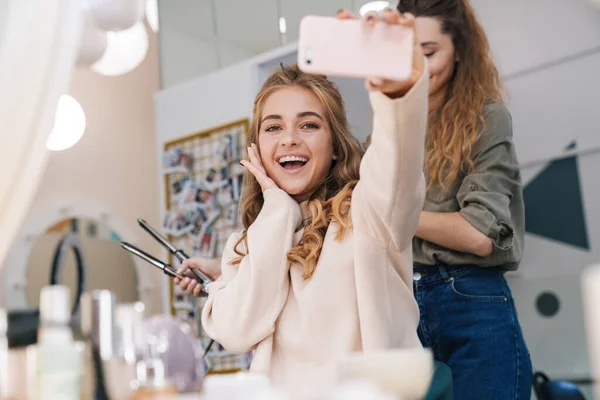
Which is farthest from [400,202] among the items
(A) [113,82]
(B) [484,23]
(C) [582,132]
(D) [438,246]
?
(A) [113,82]

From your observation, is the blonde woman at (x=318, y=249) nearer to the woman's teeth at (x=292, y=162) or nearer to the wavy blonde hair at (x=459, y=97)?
the woman's teeth at (x=292, y=162)

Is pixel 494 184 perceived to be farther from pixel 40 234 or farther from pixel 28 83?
pixel 40 234

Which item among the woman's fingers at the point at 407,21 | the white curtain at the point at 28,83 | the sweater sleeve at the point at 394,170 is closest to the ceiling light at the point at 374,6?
the white curtain at the point at 28,83

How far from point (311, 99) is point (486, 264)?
369 millimetres

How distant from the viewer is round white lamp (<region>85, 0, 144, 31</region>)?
1.62 meters

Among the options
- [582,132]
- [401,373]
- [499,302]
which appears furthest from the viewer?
[582,132]

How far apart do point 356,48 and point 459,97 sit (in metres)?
0.71

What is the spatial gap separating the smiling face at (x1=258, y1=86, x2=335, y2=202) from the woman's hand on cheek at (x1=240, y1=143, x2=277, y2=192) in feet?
0.04

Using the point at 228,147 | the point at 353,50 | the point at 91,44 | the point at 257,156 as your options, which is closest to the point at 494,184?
the point at 257,156

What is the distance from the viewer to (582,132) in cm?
243

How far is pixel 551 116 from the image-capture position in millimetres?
2498

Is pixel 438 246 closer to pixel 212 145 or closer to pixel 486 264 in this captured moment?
pixel 486 264

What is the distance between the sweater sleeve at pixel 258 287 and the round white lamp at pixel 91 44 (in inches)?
27.4

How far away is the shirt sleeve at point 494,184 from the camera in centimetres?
122
